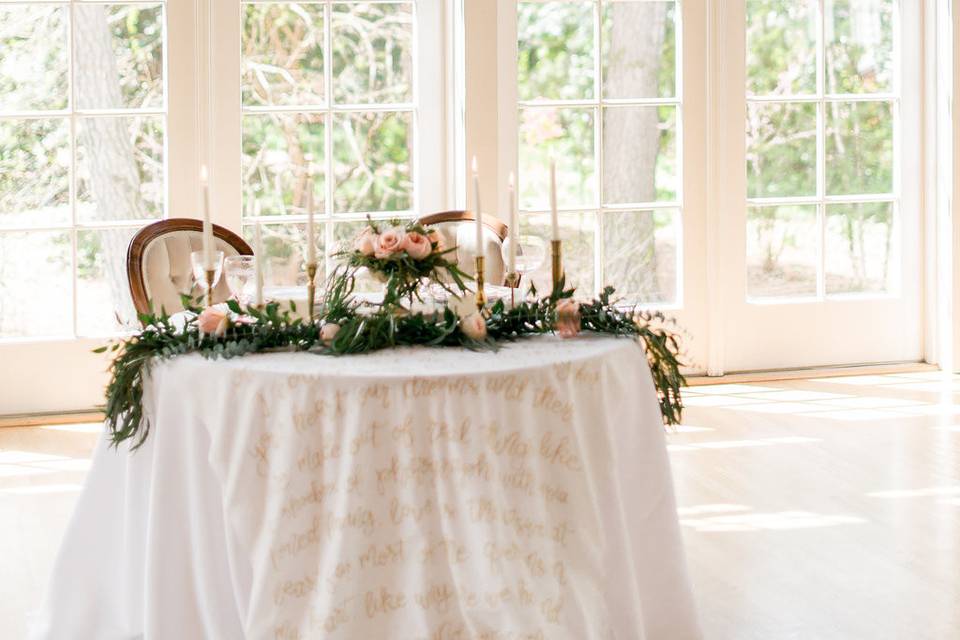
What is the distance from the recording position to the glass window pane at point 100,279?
4.98 m

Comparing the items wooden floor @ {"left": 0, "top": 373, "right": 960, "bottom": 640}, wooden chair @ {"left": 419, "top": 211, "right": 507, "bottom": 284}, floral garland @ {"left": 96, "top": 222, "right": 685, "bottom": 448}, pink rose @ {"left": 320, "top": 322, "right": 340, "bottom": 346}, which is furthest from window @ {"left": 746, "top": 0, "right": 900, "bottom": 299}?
pink rose @ {"left": 320, "top": 322, "right": 340, "bottom": 346}

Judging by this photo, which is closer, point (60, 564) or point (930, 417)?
Result: point (60, 564)

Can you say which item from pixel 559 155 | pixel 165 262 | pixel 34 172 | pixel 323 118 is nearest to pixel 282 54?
pixel 323 118

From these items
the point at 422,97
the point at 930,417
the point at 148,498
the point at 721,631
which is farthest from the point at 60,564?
the point at 930,417

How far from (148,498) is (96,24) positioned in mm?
2796

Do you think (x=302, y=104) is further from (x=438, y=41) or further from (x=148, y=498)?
(x=148, y=498)

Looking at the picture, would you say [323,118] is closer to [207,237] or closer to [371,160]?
[371,160]

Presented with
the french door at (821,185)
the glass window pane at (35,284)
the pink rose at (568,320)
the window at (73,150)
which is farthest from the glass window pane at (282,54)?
the pink rose at (568,320)

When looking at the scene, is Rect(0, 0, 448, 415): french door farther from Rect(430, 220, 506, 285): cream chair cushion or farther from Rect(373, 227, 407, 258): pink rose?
Rect(373, 227, 407, 258): pink rose

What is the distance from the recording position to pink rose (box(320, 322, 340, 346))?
2576mm

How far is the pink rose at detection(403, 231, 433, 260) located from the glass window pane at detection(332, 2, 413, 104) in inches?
104

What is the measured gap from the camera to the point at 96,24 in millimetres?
4926

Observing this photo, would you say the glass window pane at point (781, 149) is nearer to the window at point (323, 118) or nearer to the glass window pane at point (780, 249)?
the glass window pane at point (780, 249)

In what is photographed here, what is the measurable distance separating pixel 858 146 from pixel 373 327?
3682 mm
